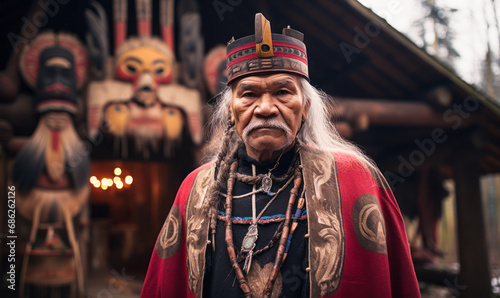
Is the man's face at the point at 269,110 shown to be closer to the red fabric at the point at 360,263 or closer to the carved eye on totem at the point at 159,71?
the red fabric at the point at 360,263

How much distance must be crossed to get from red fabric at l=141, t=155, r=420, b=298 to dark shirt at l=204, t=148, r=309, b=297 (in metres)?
0.14

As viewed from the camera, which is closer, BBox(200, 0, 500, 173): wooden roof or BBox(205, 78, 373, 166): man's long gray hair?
BBox(205, 78, 373, 166): man's long gray hair

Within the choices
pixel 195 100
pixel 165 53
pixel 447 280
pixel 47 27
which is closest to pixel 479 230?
pixel 447 280

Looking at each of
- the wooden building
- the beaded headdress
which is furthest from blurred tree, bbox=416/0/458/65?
the beaded headdress

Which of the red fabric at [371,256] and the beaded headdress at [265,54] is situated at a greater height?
the beaded headdress at [265,54]

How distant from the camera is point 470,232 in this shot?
5508 mm

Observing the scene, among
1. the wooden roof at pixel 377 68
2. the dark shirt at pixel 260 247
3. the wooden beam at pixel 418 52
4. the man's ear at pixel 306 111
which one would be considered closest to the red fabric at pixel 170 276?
the dark shirt at pixel 260 247

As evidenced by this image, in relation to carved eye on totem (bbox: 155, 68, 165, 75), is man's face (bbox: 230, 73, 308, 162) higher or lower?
lower

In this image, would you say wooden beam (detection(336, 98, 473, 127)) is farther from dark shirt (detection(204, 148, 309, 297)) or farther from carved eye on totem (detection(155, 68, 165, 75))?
dark shirt (detection(204, 148, 309, 297))

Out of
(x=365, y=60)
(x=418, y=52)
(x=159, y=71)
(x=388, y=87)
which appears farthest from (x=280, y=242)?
(x=388, y=87)

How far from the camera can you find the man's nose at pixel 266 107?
1657 millimetres

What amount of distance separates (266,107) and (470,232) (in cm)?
495

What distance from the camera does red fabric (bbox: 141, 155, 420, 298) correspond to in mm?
1528

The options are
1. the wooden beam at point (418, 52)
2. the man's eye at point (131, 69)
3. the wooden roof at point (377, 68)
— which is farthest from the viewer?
the wooden roof at point (377, 68)
